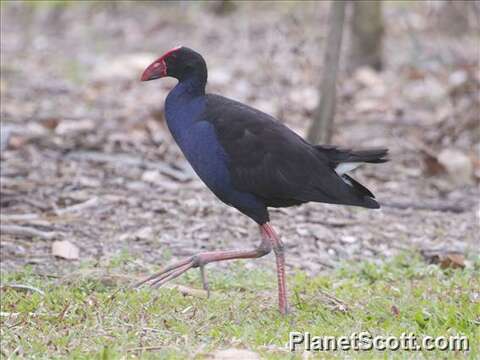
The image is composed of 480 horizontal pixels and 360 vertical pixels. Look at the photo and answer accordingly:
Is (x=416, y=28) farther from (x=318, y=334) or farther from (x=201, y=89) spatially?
(x=318, y=334)

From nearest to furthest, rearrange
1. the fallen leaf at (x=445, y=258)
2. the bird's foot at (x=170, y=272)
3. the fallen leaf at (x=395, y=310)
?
1. the fallen leaf at (x=395, y=310)
2. the bird's foot at (x=170, y=272)
3. the fallen leaf at (x=445, y=258)

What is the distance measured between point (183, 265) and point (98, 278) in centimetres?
59

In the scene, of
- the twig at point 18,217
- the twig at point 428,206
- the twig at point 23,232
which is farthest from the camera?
the twig at point 428,206

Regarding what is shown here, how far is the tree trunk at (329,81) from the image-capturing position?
8070 millimetres

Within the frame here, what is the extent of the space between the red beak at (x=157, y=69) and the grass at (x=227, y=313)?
126 cm

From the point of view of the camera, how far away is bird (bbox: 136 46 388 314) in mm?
5398

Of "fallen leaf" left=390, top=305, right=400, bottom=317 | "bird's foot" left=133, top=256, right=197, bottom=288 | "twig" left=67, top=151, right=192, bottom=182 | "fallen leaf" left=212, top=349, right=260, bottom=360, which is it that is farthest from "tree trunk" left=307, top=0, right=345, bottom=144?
"fallen leaf" left=212, top=349, right=260, bottom=360

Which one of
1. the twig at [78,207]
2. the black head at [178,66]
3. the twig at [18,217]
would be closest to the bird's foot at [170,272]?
the black head at [178,66]

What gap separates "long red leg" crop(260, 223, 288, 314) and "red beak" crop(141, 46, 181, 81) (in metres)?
1.14

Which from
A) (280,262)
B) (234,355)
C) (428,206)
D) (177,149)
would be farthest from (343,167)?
(177,149)

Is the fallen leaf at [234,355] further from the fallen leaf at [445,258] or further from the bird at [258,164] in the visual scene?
the fallen leaf at [445,258]

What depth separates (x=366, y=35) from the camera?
38.7ft

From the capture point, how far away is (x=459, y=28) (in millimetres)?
13242

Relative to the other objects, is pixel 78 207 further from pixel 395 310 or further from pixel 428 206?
pixel 395 310
